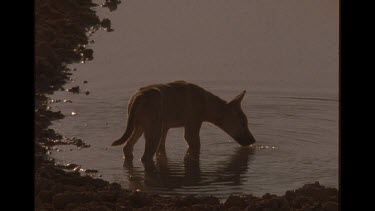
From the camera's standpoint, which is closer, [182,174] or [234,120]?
[182,174]

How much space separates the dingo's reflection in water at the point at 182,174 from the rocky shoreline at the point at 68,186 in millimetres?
655

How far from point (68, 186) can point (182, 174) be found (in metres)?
1.77

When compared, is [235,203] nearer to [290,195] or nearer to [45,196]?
[290,195]

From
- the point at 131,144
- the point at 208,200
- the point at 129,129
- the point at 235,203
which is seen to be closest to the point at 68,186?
the point at 208,200

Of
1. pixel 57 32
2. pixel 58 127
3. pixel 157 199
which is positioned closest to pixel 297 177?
pixel 157 199

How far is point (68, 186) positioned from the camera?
6.05 m

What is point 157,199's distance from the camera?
6129mm

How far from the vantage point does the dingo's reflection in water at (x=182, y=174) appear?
7109mm

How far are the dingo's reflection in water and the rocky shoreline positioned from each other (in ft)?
2.15

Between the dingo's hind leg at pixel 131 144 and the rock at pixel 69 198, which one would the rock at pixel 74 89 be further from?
the rock at pixel 69 198

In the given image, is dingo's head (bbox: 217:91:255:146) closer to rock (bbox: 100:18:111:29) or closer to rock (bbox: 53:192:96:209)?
rock (bbox: 100:18:111:29)
